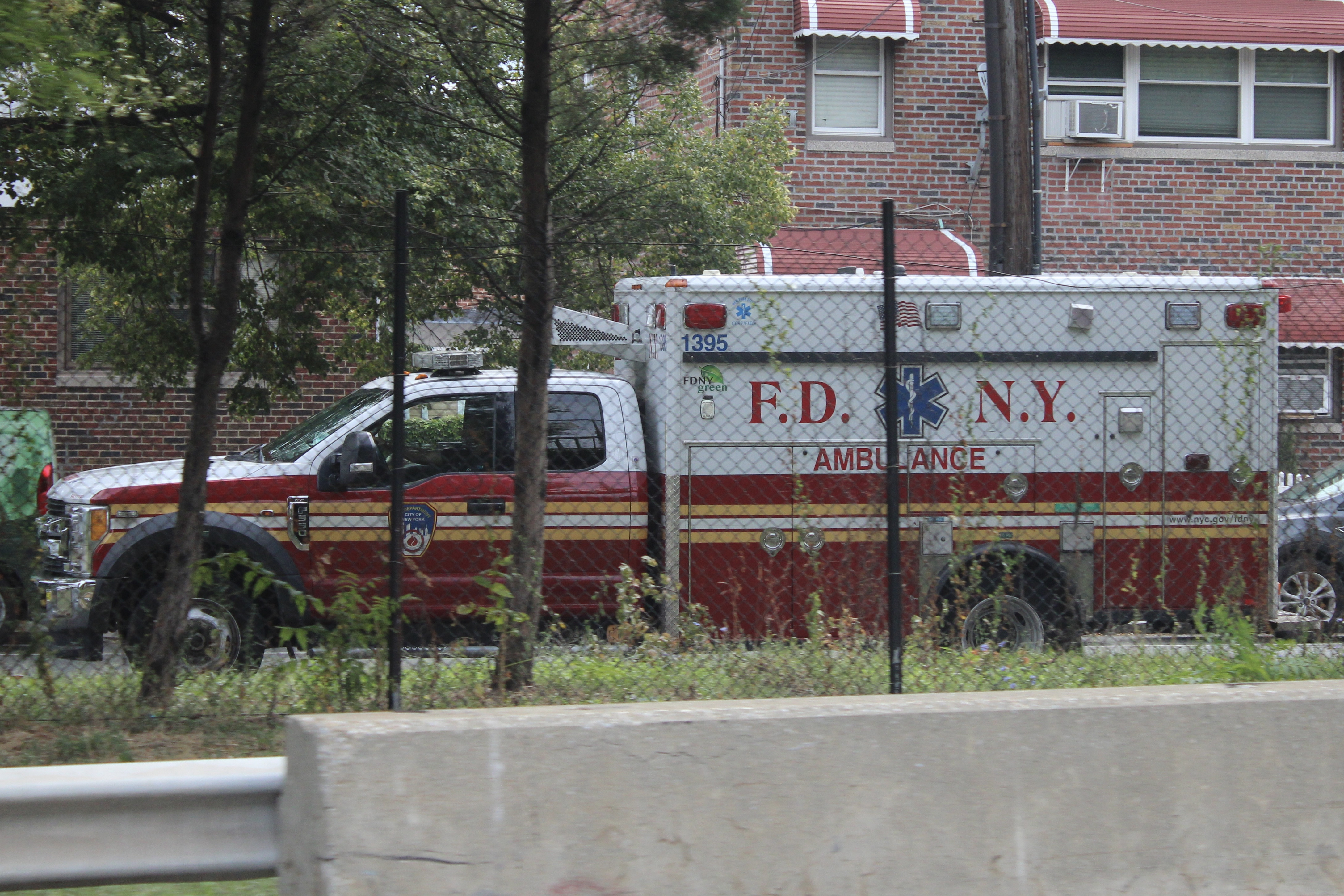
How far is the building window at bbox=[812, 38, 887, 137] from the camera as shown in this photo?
17375mm

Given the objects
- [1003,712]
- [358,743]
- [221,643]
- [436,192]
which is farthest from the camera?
[436,192]

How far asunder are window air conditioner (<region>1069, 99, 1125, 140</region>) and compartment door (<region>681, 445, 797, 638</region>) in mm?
11125

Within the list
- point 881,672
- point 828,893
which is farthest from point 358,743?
point 881,672

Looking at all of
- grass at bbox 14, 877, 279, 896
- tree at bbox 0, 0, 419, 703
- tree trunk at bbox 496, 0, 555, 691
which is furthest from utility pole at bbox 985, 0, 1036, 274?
grass at bbox 14, 877, 279, 896

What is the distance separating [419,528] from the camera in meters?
7.99

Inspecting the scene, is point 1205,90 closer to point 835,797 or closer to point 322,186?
point 322,186

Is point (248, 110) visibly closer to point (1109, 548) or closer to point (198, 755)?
point (198, 755)

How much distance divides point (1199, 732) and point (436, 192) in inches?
263

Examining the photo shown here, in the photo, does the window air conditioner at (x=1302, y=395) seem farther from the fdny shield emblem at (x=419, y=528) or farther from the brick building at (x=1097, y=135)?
the brick building at (x=1097, y=135)

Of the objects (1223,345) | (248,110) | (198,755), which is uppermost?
(248,110)

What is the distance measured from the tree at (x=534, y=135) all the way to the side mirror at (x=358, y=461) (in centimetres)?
119

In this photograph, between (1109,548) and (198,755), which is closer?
(198,755)

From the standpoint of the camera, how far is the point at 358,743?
3.34 m

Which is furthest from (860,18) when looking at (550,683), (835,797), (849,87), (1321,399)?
(835,797)
